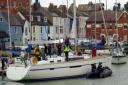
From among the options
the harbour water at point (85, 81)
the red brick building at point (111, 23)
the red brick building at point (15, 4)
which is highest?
the red brick building at point (15, 4)

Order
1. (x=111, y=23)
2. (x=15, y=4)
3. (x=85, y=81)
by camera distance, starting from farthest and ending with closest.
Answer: (x=111, y=23) → (x=15, y=4) → (x=85, y=81)

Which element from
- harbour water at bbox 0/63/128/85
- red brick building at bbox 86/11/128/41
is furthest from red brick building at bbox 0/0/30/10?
harbour water at bbox 0/63/128/85

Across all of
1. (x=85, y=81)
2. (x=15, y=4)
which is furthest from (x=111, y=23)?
(x=85, y=81)

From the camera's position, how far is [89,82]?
154ft

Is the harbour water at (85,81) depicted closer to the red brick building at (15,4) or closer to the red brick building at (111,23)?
the red brick building at (15,4)

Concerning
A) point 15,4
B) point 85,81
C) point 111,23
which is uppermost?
point 15,4

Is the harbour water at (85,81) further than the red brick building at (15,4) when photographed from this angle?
No

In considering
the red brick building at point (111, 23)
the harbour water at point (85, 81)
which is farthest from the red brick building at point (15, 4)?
the harbour water at point (85, 81)

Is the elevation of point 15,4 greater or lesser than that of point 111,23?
greater

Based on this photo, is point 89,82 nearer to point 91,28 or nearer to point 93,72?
point 93,72

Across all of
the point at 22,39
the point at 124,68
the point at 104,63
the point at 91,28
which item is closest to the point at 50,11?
the point at 91,28

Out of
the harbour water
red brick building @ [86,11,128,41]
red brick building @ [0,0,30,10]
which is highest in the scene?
red brick building @ [0,0,30,10]

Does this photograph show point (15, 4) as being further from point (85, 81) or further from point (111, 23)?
point (85, 81)

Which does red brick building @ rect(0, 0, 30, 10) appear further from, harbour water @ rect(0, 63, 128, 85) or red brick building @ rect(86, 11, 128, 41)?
harbour water @ rect(0, 63, 128, 85)
